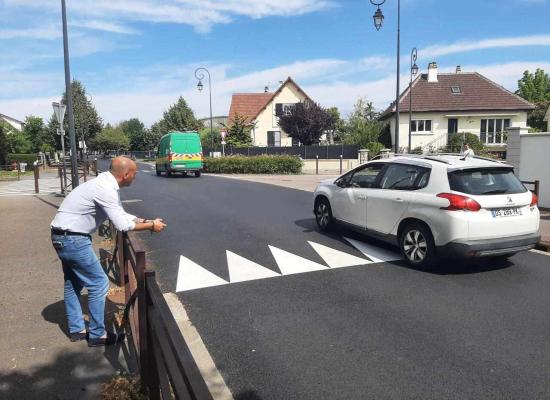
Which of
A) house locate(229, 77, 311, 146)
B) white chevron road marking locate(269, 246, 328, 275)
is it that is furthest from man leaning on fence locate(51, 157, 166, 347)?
house locate(229, 77, 311, 146)

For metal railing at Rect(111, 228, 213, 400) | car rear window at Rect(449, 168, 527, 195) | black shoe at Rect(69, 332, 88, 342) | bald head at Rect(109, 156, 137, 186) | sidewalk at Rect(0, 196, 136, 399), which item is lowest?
sidewalk at Rect(0, 196, 136, 399)

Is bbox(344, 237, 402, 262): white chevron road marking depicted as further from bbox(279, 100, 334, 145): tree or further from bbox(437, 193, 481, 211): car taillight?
bbox(279, 100, 334, 145): tree

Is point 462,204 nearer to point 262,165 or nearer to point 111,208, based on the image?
point 111,208

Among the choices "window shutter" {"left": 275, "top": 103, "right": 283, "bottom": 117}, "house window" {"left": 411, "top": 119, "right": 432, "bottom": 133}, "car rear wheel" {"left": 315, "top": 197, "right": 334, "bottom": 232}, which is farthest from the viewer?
"window shutter" {"left": 275, "top": 103, "right": 283, "bottom": 117}

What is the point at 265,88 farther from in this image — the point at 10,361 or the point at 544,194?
the point at 10,361

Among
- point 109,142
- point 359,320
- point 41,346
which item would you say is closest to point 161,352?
point 41,346

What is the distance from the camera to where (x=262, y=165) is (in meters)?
31.0

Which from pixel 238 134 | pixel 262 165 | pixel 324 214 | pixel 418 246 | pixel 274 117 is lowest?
pixel 418 246

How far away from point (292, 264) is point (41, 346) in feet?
12.1

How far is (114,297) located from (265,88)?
211 feet

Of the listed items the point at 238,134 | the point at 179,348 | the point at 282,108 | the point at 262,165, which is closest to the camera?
the point at 179,348

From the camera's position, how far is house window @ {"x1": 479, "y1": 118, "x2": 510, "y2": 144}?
4169 centimetres

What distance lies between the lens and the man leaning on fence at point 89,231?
12.7 feet

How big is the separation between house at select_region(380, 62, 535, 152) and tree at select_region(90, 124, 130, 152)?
62.2m
